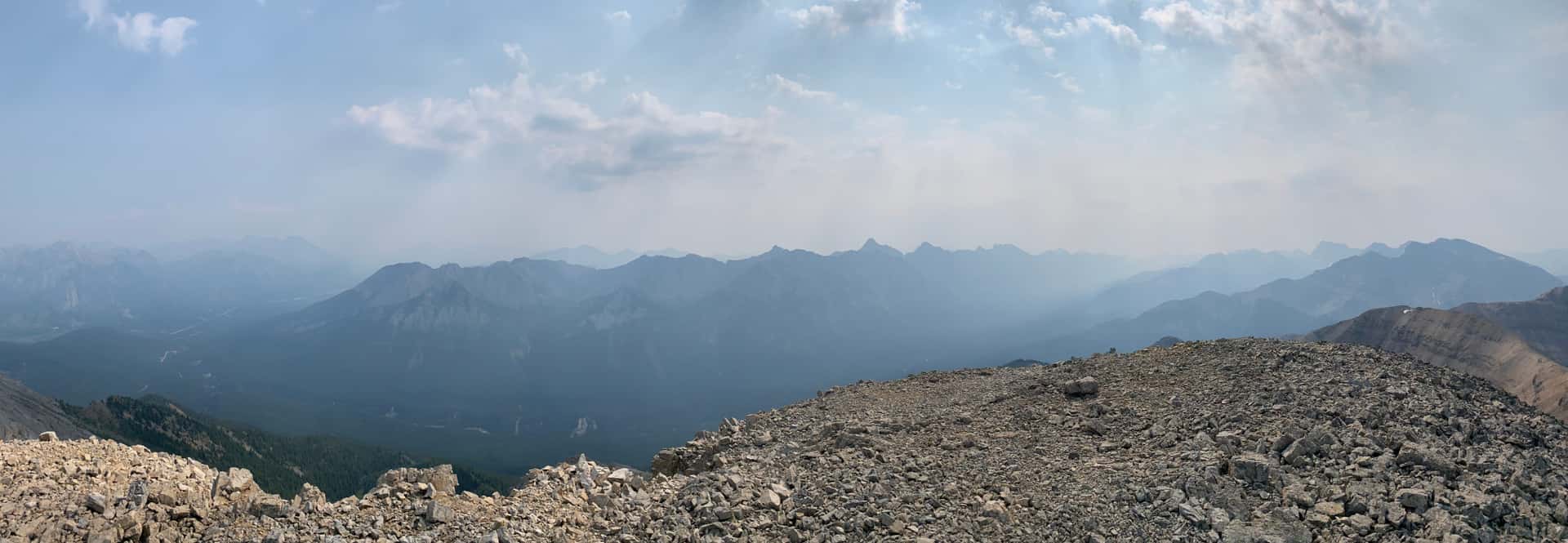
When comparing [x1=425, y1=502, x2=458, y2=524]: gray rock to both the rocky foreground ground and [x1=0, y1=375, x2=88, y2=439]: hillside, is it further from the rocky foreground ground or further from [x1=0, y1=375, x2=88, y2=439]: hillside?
[x1=0, y1=375, x2=88, y2=439]: hillside

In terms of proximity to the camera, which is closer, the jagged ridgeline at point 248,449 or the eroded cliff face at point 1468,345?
the eroded cliff face at point 1468,345

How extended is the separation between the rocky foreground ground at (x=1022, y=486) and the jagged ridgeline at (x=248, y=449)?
91528 mm

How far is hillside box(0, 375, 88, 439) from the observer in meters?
97.8

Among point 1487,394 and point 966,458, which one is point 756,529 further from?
point 1487,394

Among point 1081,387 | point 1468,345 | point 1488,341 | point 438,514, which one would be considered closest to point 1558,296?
point 1488,341

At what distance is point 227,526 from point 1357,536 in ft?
68.3

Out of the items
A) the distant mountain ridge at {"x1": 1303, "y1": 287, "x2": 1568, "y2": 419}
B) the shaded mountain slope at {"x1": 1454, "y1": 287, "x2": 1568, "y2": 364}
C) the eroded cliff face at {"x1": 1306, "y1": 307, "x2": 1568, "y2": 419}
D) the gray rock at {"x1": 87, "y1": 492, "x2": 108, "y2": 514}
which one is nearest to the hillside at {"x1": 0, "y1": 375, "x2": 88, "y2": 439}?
the gray rock at {"x1": 87, "y1": 492, "x2": 108, "y2": 514}

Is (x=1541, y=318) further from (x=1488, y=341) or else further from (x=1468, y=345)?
(x=1468, y=345)

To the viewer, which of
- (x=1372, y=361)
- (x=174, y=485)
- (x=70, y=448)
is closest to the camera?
(x=174, y=485)

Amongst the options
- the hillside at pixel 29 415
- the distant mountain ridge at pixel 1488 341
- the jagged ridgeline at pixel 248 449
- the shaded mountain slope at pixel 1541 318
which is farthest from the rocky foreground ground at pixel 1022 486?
the shaded mountain slope at pixel 1541 318

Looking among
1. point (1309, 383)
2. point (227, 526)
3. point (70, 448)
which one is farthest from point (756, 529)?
point (70, 448)

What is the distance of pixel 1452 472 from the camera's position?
536 inches

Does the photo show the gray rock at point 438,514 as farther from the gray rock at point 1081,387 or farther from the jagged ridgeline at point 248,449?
the jagged ridgeline at point 248,449

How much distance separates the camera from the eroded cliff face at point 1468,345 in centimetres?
8262
